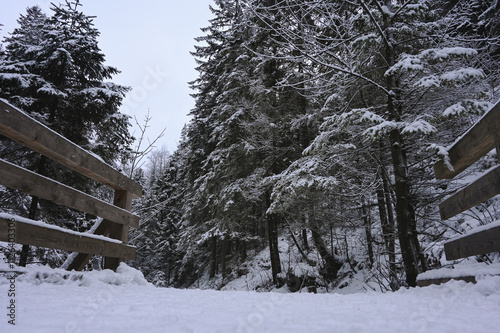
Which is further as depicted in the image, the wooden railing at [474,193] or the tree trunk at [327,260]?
the tree trunk at [327,260]

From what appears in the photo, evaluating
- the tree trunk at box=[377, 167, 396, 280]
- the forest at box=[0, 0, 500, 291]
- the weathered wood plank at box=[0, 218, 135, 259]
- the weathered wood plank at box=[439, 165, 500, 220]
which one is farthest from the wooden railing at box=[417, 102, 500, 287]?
the tree trunk at box=[377, 167, 396, 280]

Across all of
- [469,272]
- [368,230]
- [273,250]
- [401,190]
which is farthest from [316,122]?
[469,272]

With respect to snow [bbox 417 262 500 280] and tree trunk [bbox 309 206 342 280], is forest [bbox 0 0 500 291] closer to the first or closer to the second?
tree trunk [bbox 309 206 342 280]

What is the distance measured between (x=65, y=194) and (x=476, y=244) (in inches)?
167

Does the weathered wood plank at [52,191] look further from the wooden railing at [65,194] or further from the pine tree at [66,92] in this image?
the pine tree at [66,92]

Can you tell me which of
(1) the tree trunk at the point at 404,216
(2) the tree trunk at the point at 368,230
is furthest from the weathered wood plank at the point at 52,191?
(2) the tree trunk at the point at 368,230

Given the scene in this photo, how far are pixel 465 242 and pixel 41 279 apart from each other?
4.18m

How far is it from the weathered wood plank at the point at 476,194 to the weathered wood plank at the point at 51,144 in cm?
429

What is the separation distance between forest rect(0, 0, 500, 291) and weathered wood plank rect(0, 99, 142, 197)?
3.33m

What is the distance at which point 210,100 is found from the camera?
1806 centimetres

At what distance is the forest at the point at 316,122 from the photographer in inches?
224

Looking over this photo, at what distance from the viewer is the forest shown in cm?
570

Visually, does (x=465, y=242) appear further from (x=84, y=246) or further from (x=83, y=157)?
(x=83, y=157)

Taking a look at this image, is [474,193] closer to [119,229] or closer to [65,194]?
[65,194]
